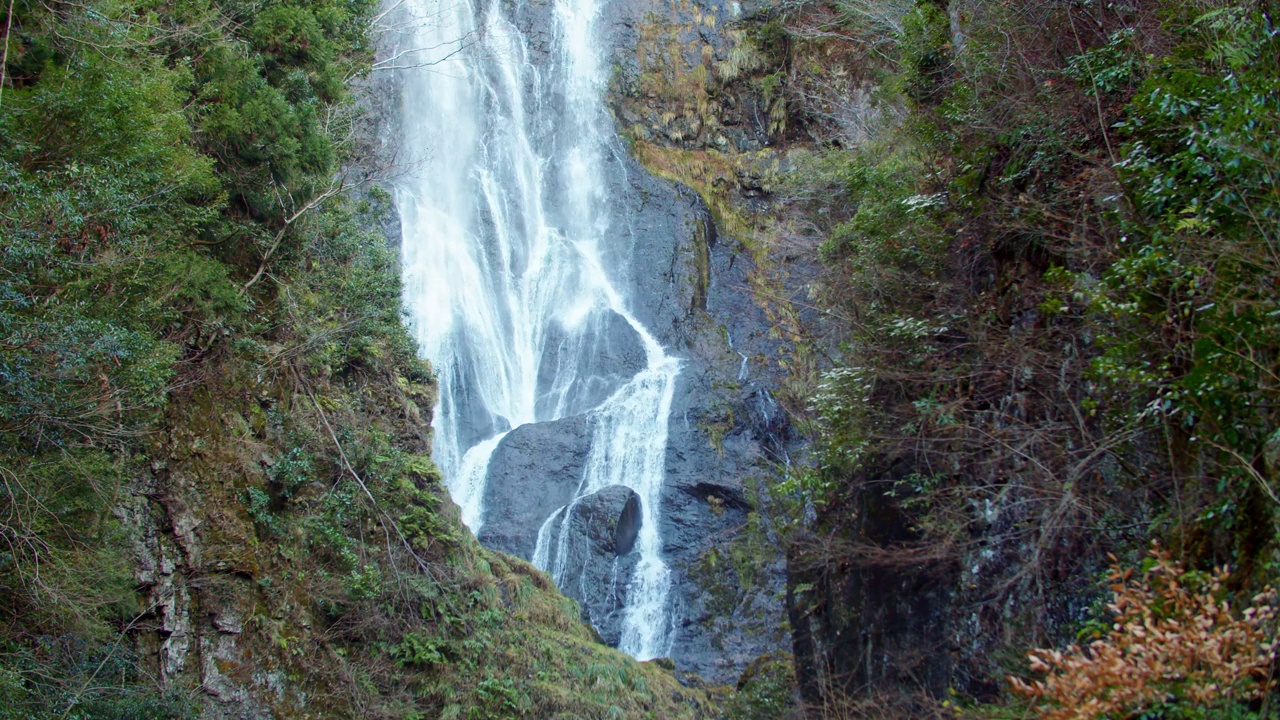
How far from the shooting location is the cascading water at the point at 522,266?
708 inches

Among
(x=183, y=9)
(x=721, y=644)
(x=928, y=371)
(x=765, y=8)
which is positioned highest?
(x=765, y=8)

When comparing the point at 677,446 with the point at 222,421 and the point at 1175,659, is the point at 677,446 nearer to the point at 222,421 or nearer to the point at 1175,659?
the point at 222,421

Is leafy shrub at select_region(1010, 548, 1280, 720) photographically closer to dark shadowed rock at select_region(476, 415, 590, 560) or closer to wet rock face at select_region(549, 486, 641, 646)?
wet rock face at select_region(549, 486, 641, 646)

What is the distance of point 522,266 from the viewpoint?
22391 mm

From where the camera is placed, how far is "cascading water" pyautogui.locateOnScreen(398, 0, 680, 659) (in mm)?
17984

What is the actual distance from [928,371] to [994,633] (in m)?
2.35

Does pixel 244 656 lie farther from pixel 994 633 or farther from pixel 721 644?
pixel 721 644

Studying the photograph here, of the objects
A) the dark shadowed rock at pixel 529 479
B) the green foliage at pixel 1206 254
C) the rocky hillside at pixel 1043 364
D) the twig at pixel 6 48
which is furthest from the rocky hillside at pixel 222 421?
the green foliage at pixel 1206 254

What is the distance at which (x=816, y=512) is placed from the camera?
914 centimetres

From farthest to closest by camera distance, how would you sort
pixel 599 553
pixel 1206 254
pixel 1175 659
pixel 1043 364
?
pixel 599 553 → pixel 1043 364 → pixel 1206 254 → pixel 1175 659

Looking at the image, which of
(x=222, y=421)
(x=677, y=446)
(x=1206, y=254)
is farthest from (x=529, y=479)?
(x=1206, y=254)

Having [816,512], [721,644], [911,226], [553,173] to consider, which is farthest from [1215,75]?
[553,173]

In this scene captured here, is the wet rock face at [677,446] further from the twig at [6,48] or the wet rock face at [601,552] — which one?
the twig at [6,48]

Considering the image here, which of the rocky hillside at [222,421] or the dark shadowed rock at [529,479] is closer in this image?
the rocky hillside at [222,421]
